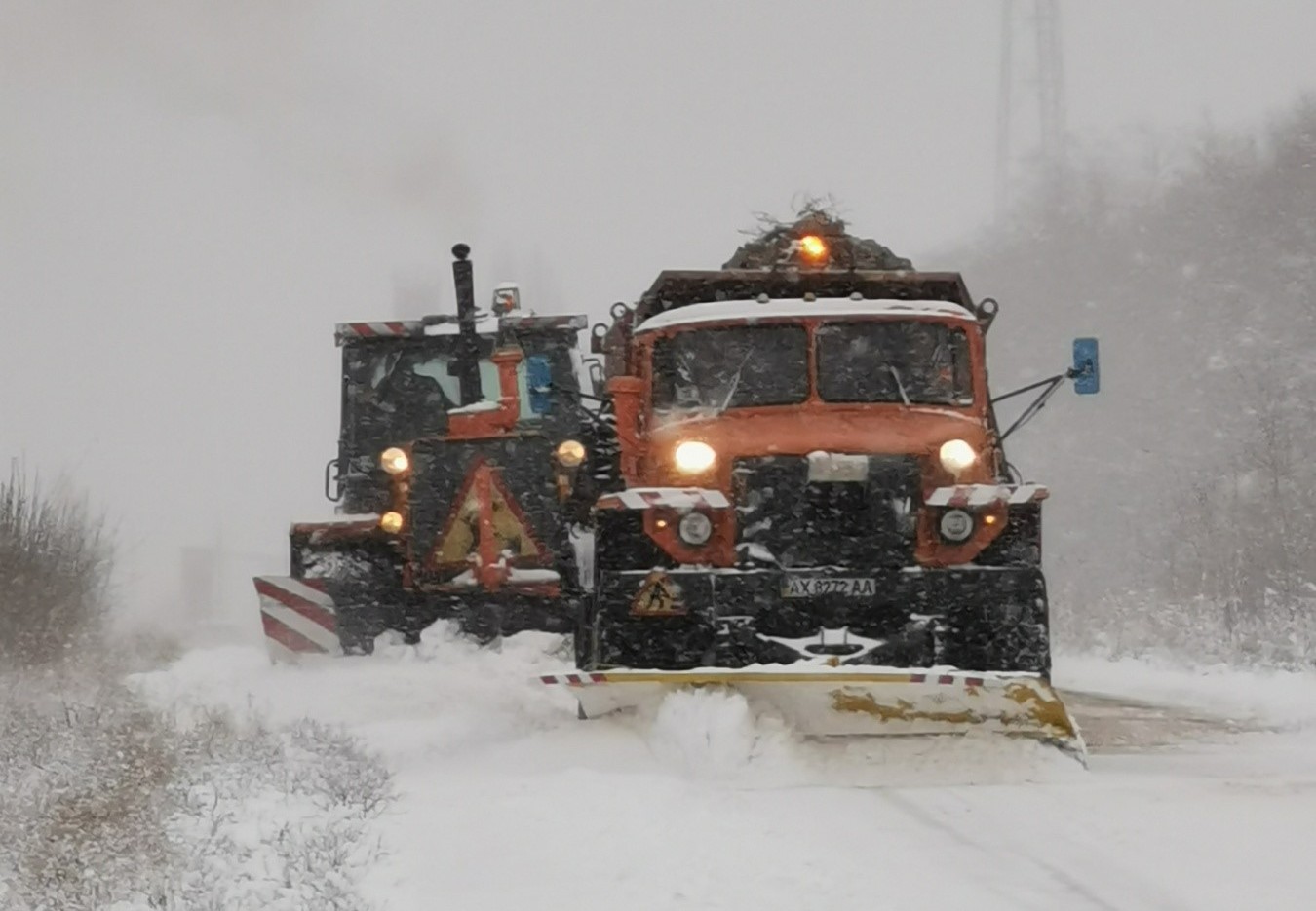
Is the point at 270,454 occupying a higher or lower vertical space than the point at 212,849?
higher

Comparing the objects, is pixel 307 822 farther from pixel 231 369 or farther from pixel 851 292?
pixel 231 369

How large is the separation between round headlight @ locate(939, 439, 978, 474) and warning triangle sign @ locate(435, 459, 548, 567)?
378 centimetres

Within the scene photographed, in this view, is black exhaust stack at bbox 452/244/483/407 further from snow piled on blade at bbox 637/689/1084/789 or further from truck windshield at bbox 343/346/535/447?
snow piled on blade at bbox 637/689/1084/789

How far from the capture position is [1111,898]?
4.50m

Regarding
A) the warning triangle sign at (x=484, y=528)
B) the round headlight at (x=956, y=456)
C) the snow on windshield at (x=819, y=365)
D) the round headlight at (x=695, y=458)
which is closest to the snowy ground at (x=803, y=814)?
the round headlight at (x=695, y=458)

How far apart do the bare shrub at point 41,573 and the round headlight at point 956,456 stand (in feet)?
25.6

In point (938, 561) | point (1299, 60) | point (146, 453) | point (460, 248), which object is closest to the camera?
point (938, 561)

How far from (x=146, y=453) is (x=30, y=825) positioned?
2596 inches

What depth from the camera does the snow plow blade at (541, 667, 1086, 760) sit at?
22.5ft

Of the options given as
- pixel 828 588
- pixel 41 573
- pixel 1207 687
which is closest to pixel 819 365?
pixel 828 588

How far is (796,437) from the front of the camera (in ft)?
26.7

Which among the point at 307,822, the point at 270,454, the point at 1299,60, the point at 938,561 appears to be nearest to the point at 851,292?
the point at 938,561

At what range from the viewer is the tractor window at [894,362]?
8711 millimetres

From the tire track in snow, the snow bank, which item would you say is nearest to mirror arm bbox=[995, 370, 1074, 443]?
the snow bank
